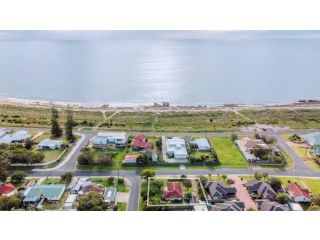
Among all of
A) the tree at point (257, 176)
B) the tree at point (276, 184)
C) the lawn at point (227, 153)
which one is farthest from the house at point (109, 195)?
→ the tree at point (276, 184)

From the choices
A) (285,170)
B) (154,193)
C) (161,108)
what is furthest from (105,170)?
(161,108)

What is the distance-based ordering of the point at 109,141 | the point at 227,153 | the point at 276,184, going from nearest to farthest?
the point at 276,184
the point at 227,153
the point at 109,141

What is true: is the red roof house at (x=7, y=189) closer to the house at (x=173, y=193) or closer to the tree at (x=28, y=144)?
the tree at (x=28, y=144)

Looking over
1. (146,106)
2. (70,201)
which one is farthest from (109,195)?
(146,106)

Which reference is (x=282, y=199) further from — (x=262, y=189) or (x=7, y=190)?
(x=7, y=190)

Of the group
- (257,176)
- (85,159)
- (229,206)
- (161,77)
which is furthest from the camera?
(161,77)
